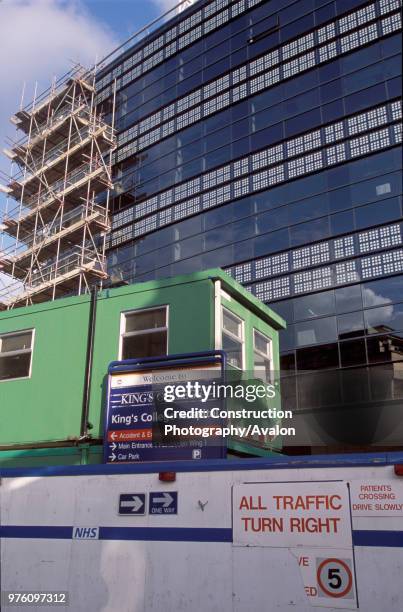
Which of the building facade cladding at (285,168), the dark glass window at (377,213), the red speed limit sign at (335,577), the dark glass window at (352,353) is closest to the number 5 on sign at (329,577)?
the red speed limit sign at (335,577)

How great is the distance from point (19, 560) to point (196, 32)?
34292 millimetres

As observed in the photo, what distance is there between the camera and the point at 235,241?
2928cm

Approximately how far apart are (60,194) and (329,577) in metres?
36.6

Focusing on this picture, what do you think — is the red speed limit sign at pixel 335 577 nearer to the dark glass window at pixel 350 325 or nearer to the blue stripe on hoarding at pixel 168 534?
the blue stripe on hoarding at pixel 168 534

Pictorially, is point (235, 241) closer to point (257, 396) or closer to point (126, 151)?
point (126, 151)

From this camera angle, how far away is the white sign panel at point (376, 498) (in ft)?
17.6

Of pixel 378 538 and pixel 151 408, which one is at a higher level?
pixel 151 408

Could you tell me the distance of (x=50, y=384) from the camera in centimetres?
1190

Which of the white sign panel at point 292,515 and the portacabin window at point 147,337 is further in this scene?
the portacabin window at point 147,337

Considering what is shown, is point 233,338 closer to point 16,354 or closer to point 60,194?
point 16,354

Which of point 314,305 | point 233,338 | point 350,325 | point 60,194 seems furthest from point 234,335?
point 60,194

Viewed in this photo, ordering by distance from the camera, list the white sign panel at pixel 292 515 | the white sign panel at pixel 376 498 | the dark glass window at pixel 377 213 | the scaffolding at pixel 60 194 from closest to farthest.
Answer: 1. the white sign panel at pixel 376 498
2. the white sign panel at pixel 292 515
3. the dark glass window at pixel 377 213
4. the scaffolding at pixel 60 194

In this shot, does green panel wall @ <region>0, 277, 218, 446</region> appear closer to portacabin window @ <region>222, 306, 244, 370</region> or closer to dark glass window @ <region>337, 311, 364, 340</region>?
portacabin window @ <region>222, 306, 244, 370</region>

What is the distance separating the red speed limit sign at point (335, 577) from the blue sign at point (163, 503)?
5.34ft
